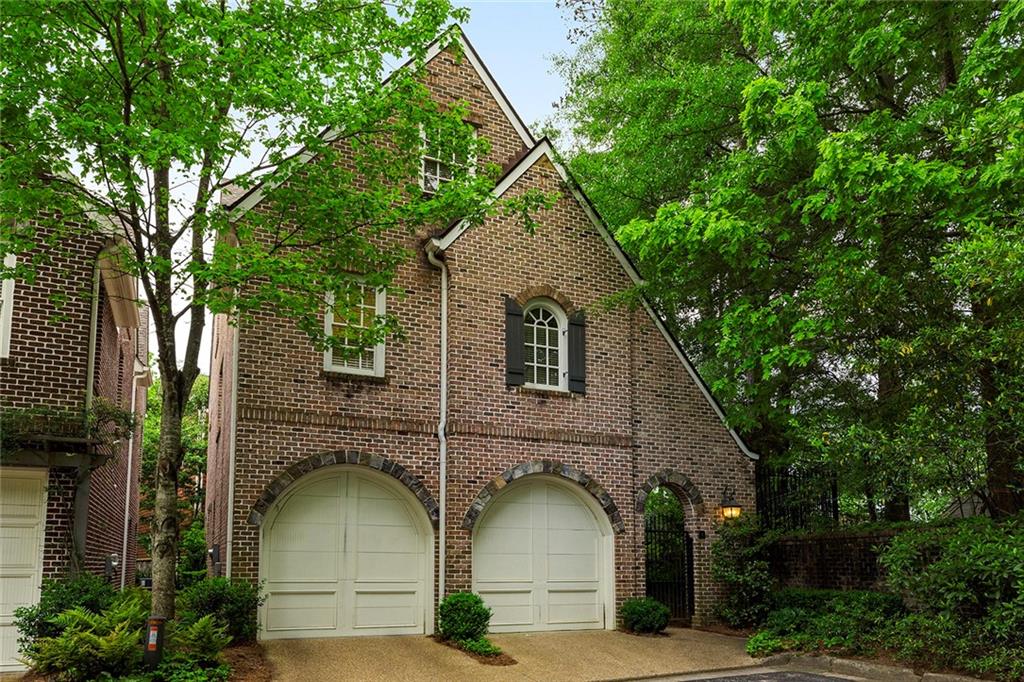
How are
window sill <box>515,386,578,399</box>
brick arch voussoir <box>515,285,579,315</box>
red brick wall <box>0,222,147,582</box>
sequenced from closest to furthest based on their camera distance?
1. red brick wall <box>0,222,147,582</box>
2. window sill <box>515,386,578,399</box>
3. brick arch voussoir <box>515,285,579,315</box>

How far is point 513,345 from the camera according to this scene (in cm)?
1502

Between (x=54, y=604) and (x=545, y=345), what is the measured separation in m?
8.56

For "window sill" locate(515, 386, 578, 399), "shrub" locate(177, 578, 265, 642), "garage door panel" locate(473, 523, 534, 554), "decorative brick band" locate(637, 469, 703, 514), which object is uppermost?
"window sill" locate(515, 386, 578, 399)

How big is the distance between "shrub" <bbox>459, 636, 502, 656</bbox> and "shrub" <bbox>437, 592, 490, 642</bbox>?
117 mm

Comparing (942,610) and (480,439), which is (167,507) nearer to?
(480,439)

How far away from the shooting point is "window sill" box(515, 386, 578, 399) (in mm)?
15023

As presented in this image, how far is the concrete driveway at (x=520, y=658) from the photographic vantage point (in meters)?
11.0

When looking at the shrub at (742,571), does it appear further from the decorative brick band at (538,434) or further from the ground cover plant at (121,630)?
the ground cover plant at (121,630)

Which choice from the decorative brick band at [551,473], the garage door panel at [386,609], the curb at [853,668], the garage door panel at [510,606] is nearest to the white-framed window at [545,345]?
the decorative brick band at [551,473]

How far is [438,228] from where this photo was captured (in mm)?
15547

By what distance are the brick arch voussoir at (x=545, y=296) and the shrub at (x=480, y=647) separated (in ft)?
18.5

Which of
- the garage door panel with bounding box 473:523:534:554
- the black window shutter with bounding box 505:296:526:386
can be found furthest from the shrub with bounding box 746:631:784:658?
the black window shutter with bounding box 505:296:526:386

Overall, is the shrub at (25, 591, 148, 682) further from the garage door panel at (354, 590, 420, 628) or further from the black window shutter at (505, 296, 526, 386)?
the black window shutter at (505, 296, 526, 386)

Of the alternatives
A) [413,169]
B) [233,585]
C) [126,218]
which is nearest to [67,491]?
[233,585]
